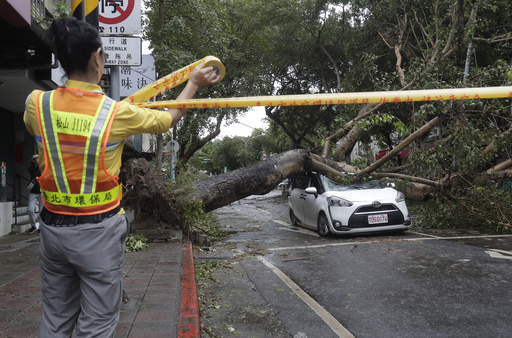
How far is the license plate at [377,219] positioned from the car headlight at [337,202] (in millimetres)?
510

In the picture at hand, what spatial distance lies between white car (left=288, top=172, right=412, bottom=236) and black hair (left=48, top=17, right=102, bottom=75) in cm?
729

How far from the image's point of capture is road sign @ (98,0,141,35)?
17.9 feet

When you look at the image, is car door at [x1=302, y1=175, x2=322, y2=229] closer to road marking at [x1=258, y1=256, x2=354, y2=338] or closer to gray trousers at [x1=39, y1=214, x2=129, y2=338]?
road marking at [x1=258, y1=256, x2=354, y2=338]

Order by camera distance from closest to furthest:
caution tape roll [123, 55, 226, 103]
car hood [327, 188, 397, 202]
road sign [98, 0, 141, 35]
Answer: caution tape roll [123, 55, 226, 103]
road sign [98, 0, 141, 35]
car hood [327, 188, 397, 202]

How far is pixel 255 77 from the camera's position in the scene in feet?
86.7

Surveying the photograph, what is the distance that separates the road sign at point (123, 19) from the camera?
5469 mm

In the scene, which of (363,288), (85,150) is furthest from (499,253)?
(85,150)

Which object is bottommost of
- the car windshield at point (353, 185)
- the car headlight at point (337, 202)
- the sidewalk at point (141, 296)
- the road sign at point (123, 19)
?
the sidewalk at point (141, 296)

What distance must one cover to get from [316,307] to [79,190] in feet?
10.2

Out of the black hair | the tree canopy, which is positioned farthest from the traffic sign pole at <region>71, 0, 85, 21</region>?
the tree canopy

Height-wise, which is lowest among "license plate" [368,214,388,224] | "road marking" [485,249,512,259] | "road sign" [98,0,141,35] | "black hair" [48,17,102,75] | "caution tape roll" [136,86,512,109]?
"road marking" [485,249,512,259]

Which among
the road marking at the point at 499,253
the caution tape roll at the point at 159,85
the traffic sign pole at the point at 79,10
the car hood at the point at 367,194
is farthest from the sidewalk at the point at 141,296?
the road marking at the point at 499,253

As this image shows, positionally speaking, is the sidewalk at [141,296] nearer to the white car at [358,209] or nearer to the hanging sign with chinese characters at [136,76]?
the white car at [358,209]

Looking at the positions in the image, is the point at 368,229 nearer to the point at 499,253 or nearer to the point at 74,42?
the point at 499,253
